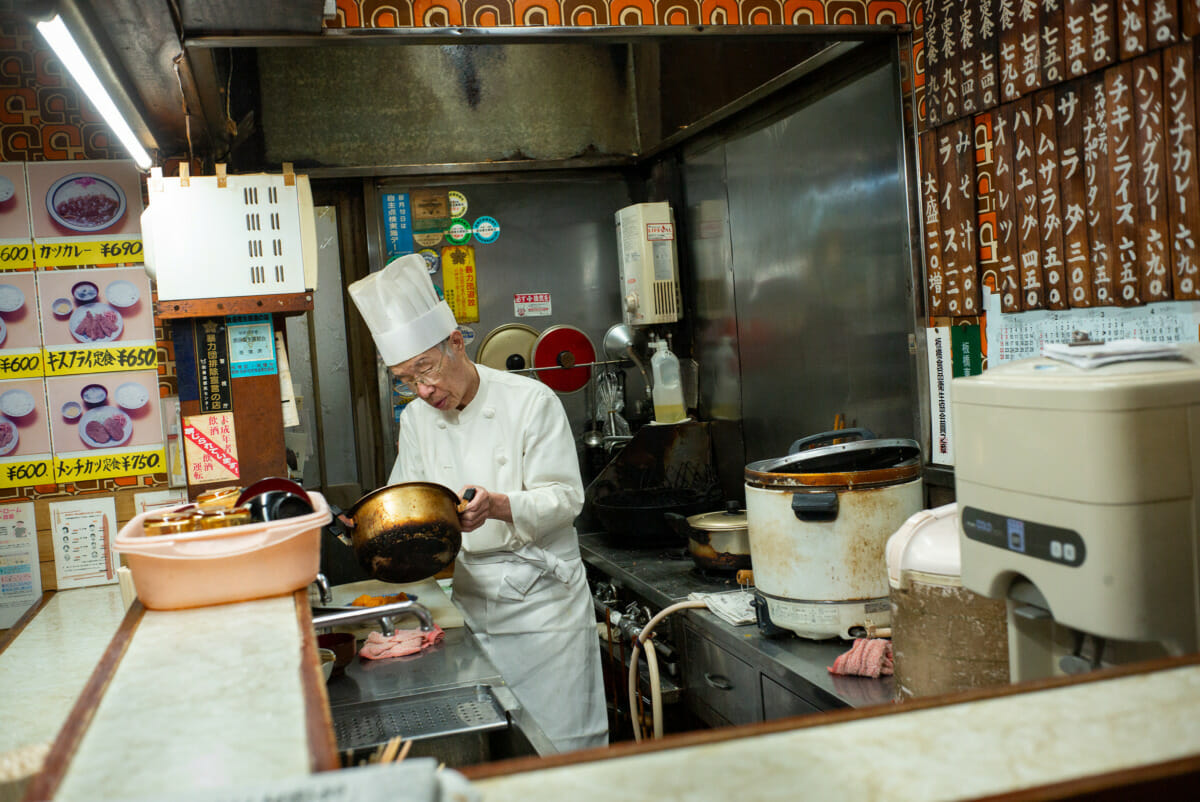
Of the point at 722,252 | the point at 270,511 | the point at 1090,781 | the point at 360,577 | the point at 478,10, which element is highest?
the point at 478,10

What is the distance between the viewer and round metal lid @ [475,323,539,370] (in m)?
5.33

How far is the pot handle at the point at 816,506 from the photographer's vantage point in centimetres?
260

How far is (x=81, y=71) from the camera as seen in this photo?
2.09m

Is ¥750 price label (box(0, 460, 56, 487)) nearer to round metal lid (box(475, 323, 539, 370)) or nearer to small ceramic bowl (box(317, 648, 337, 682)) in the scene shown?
round metal lid (box(475, 323, 539, 370))

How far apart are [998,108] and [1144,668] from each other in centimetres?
193

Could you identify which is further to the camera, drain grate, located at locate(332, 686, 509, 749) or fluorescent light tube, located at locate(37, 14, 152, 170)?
drain grate, located at locate(332, 686, 509, 749)

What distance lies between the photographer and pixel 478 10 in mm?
3000

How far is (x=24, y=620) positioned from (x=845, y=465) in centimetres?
320

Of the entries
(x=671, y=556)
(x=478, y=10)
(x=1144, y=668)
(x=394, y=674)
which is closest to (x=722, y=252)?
(x=671, y=556)

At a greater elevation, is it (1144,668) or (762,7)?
(762,7)

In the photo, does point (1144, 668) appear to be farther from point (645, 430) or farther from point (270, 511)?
point (645, 430)

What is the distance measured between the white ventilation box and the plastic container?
7.73ft

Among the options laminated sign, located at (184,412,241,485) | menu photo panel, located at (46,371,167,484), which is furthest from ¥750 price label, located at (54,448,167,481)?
laminated sign, located at (184,412,241,485)

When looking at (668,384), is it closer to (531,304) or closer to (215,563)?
(531,304)
